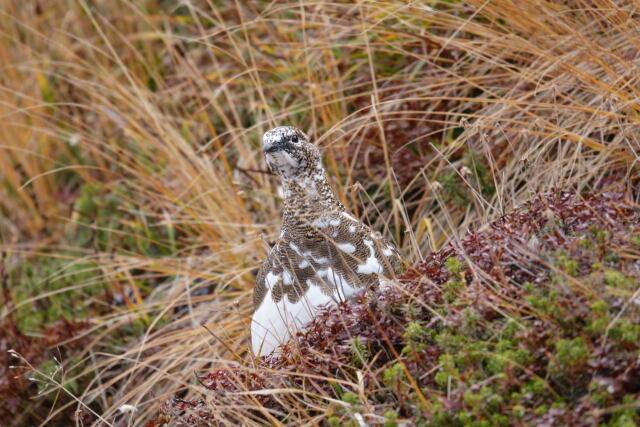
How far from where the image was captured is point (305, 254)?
2828 millimetres

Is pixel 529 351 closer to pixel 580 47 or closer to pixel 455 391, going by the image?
pixel 455 391

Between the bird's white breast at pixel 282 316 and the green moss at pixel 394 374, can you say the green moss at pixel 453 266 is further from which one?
the bird's white breast at pixel 282 316

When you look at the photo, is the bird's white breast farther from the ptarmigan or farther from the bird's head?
the bird's head

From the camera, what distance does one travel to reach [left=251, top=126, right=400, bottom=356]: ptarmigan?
2.75 m

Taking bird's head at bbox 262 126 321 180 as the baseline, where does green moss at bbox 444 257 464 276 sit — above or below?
below

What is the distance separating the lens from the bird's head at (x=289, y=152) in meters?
2.79

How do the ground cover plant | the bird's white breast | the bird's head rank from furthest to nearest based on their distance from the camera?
the bird's head
the bird's white breast
the ground cover plant

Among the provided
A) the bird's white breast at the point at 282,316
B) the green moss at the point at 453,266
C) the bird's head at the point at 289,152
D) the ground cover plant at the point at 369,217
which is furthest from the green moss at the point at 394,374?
the bird's head at the point at 289,152

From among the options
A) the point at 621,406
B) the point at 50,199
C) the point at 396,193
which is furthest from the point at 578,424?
the point at 50,199

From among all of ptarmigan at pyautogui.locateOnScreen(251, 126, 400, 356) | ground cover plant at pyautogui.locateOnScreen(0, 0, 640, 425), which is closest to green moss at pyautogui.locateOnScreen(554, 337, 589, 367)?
ground cover plant at pyautogui.locateOnScreen(0, 0, 640, 425)

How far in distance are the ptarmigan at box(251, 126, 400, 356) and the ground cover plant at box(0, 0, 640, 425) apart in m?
0.16

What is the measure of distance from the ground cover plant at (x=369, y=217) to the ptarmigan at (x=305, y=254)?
163mm

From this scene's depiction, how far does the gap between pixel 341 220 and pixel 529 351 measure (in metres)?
1.03

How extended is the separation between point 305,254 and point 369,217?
1.33 m
